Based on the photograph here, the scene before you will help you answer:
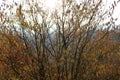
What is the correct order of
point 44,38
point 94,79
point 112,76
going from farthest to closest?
1. point 112,76
2. point 94,79
3. point 44,38

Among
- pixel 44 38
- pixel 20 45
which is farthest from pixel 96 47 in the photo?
pixel 20 45

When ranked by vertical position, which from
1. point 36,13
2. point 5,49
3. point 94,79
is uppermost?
point 36,13

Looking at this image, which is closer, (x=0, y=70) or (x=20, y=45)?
(x=20, y=45)

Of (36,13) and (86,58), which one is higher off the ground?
(36,13)

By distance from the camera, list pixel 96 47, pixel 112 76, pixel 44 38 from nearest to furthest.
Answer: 1. pixel 44 38
2. pixel 96 47
3. pixel 112 76

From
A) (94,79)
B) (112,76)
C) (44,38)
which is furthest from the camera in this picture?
(112,76)

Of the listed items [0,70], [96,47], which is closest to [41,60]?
[96,47]

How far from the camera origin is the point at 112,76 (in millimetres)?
21906

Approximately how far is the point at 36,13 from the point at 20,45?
2.09 m

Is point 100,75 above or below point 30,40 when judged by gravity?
below

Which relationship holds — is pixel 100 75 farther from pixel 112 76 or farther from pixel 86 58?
pixel 86 58

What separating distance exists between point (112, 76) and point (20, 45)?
9.06 m

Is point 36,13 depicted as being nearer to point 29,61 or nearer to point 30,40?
point 30,40

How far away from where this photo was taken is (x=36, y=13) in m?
15.9
